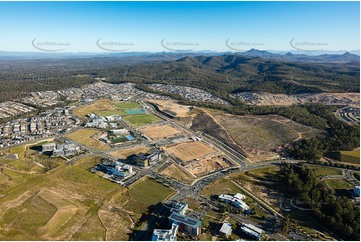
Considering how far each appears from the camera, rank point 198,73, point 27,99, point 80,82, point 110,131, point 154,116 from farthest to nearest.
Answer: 1. point 198,73
2. point 80,82
3. point 27,99
4. point 154,116
5. point 110,131

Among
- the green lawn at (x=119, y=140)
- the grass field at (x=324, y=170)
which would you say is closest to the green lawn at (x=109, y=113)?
the green lawn at (x=119, y=140)

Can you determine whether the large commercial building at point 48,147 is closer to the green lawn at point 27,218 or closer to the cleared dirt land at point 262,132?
the green lawn at point 27,218

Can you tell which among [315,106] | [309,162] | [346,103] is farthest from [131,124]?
[346,103]

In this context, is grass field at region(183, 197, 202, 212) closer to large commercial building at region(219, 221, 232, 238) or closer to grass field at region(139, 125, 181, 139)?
large commercial building at region(219, 221, 232, 238)

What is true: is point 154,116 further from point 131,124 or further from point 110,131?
point 110,131

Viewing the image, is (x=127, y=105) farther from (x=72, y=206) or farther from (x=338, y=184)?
(x=338, y=184)

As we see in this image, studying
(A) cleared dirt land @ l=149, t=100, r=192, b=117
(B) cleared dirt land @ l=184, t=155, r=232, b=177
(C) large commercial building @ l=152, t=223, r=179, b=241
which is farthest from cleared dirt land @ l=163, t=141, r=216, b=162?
(A) cleared dirt land @ l=149, t=100, r=192, b=117
